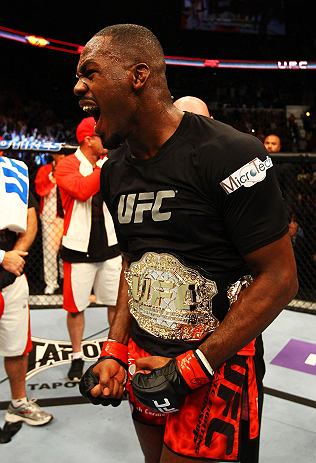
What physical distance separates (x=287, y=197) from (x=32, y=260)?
258cm

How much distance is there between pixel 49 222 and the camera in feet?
13.3

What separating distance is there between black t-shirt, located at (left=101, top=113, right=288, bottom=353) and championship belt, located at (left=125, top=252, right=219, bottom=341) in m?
0.03

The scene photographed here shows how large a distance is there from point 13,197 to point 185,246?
1.19 m

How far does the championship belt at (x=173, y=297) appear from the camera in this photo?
98 cm

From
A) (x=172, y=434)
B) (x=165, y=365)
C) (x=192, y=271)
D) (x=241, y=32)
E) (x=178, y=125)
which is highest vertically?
(x=241, y=32)

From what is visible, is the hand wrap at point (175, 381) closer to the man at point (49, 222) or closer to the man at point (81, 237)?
the man at point (81, 237)

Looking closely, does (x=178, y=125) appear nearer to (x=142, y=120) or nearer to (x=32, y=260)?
(x=142, y=120)

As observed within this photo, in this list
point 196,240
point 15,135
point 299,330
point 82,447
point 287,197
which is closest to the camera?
point 196,240

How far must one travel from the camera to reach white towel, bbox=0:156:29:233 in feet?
6.15

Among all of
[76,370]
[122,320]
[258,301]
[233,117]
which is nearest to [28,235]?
[76,370]

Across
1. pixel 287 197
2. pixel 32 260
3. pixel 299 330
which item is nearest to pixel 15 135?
pixel 32 260

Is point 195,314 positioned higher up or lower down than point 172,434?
higher up

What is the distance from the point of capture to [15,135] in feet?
30.4

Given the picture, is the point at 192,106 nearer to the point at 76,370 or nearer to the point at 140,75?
the point at 140,75
